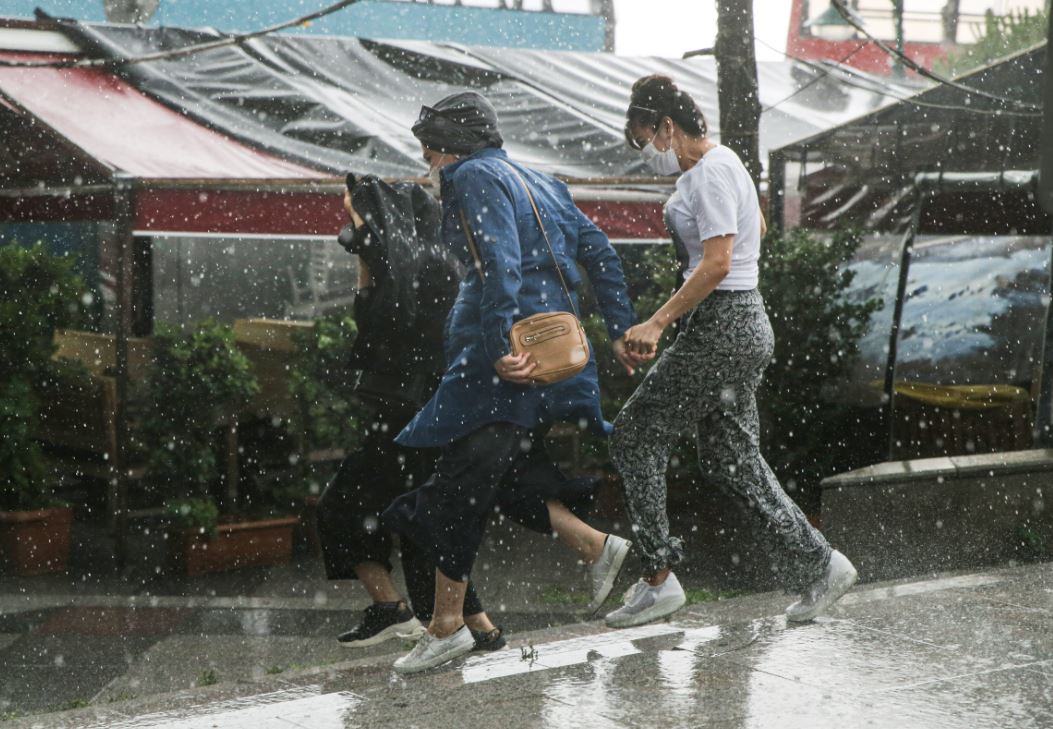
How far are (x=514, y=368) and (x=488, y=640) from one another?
3.47ft

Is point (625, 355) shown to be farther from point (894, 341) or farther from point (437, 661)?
point (894, 341)

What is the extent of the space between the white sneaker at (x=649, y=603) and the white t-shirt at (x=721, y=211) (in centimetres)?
105

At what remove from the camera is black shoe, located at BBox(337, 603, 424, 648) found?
15.6ft

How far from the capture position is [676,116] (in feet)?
14.9

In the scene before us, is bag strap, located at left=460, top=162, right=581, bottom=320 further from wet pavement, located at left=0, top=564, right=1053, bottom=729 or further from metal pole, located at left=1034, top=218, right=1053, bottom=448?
metal pole, located at left=1034, top=218, right=1053, bottom=448

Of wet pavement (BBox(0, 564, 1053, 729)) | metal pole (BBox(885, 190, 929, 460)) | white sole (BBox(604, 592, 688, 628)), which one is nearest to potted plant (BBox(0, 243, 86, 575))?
wet pavement (BBox(0, 564, 1053, 729))

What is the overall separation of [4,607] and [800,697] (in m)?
4.60

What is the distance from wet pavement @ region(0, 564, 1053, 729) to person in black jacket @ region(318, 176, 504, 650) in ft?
0.82

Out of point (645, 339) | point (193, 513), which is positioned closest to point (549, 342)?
point (645, 339)

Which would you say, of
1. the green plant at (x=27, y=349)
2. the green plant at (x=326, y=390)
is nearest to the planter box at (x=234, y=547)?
the green plant at (x=326, y=390)

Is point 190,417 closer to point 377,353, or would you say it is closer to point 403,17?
point 377,353

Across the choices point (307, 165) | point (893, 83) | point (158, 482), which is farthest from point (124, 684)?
point (893, 83)

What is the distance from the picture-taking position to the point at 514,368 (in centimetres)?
417

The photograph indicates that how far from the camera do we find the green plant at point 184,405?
302 inches
